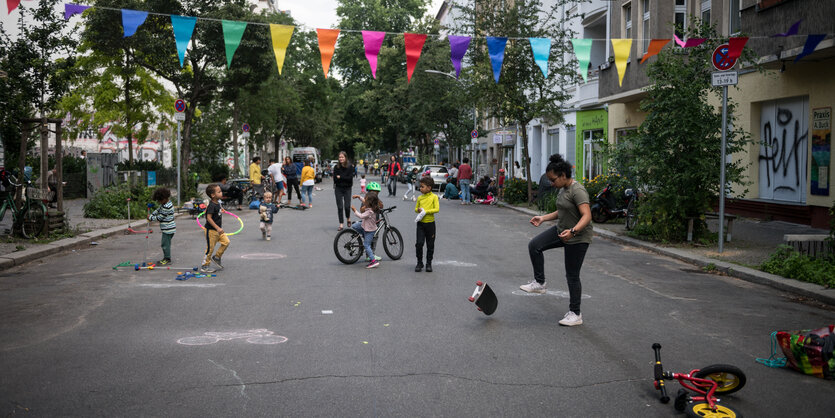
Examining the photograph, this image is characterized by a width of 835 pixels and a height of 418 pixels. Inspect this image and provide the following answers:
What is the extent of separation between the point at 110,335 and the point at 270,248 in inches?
275

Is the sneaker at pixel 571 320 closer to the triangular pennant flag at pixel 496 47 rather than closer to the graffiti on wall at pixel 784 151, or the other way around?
the triangular pennant flag at pixel 496 47

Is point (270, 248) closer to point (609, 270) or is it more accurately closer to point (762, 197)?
point (609, 270)

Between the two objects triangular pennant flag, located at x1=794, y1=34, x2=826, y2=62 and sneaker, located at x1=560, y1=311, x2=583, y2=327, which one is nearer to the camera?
sneaker, located at x1=560, y1=311, x2=583, y2=327

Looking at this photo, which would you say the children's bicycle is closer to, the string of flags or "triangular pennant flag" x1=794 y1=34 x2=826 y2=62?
the string of flags

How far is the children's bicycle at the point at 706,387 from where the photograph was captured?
14.6 ft

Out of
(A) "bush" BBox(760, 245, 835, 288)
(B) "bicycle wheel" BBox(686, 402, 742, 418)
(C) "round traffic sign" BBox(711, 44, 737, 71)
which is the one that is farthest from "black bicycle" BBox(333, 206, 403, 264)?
(B) "bicycle wheel" BBox(686, 402, 742, 418)

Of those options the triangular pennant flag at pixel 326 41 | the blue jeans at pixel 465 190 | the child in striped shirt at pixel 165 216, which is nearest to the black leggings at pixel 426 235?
the child in striped shirt at pixel 165 216

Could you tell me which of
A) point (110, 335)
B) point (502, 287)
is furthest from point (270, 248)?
point (110, 335)

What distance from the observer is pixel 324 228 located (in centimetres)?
1723

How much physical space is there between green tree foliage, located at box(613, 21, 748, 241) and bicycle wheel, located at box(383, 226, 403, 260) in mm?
5289

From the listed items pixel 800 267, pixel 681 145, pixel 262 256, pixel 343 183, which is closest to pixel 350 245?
pixel 262 256

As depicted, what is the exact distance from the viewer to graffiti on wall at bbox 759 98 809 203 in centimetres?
1722

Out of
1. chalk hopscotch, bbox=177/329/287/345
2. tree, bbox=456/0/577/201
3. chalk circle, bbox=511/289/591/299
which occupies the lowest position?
chalk circle, bbox=511/289/591/299

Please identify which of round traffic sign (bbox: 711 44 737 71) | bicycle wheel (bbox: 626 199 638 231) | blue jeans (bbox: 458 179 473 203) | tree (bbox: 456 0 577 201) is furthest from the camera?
blue jeans (bbox: 458 179 473 203)
